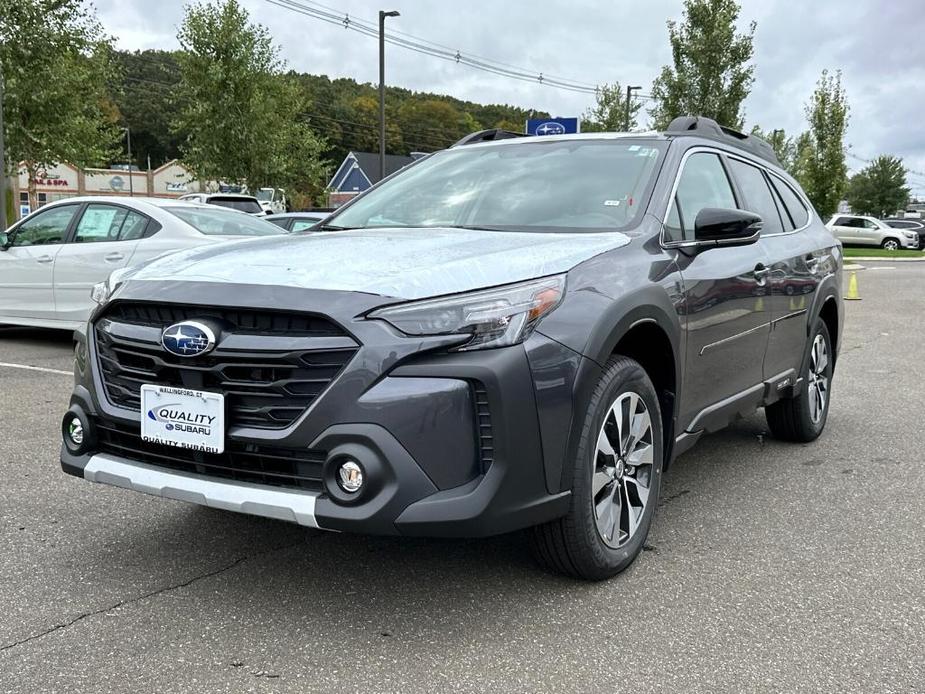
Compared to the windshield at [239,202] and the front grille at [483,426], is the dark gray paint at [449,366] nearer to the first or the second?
the front grille at [483,426]

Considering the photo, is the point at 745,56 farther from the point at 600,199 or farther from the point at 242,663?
the point at 242,663

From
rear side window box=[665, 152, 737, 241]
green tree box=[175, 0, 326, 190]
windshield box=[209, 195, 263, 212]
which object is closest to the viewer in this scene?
rear side window box=[665, 152, 737, 241]

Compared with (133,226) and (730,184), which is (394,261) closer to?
(730,184)

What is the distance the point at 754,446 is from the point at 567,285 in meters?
2.92

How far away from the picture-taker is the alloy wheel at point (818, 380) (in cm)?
541

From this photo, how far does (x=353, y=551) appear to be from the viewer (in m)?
3.50

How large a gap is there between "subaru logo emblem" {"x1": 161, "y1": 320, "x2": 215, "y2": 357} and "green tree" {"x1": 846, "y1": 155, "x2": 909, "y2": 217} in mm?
86111

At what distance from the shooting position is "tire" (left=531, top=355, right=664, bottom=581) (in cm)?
296

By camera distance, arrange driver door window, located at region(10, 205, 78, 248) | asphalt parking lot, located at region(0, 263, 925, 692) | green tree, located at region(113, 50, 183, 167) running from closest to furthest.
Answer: asphalt parking lot, located at region(0, 263, 925, 692) → driver door window, located at region(10, 205, 78, 248) → green tree, located at region(113, 50, 183, 167)

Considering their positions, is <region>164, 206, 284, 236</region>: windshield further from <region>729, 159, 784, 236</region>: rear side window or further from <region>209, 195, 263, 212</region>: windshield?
<region>209, 195, 263, 212</region>: windshield

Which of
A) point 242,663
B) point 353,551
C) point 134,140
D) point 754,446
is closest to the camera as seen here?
point 242,663

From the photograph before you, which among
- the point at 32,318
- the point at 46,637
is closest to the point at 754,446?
the point at 46,637

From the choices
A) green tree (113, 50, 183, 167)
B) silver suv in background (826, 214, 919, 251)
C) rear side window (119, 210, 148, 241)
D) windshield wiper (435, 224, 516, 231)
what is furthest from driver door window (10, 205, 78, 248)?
green tree (113, 50, 183, 167)

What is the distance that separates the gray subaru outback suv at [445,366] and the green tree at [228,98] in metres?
27.1
